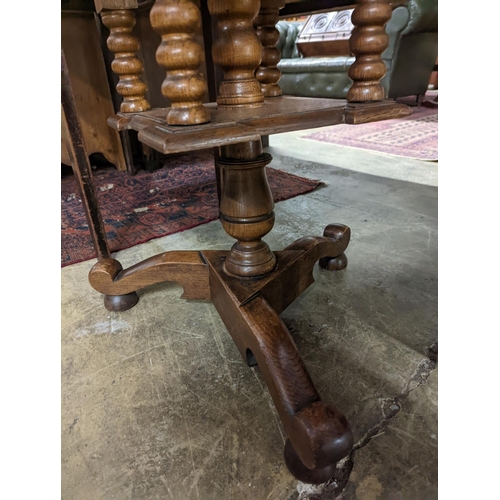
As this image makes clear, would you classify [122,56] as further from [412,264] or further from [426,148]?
[426,148]

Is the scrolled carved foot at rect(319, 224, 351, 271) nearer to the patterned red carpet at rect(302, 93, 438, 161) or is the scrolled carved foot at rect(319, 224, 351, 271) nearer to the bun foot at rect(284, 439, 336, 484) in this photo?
the bun foot at rect(284, 439, 336, 484)

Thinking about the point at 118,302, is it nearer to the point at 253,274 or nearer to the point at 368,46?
the point at 253,274

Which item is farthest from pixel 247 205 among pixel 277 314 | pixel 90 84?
pixel 90 84

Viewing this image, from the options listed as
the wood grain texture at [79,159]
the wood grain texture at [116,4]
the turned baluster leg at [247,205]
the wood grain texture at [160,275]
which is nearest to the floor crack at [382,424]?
the turned baluster leg at [247,205]

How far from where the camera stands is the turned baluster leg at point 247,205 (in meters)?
0.70

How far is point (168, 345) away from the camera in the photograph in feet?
2.60

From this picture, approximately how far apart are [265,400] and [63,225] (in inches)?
45.0

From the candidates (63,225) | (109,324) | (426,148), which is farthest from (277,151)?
(109,324)

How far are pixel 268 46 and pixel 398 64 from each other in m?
3.07

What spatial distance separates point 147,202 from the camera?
65.2 inches

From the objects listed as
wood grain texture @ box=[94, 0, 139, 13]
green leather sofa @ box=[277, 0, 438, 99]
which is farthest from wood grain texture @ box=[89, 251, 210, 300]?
green leather sofa @ box=[277, 0, 438, 99]

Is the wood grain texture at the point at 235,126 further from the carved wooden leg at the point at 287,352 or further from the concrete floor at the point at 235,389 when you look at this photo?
the concrete floor at the point at 235,389

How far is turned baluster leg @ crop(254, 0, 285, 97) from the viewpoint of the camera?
88cm

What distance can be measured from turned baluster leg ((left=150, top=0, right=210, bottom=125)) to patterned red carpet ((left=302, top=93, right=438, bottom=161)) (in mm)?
1965
